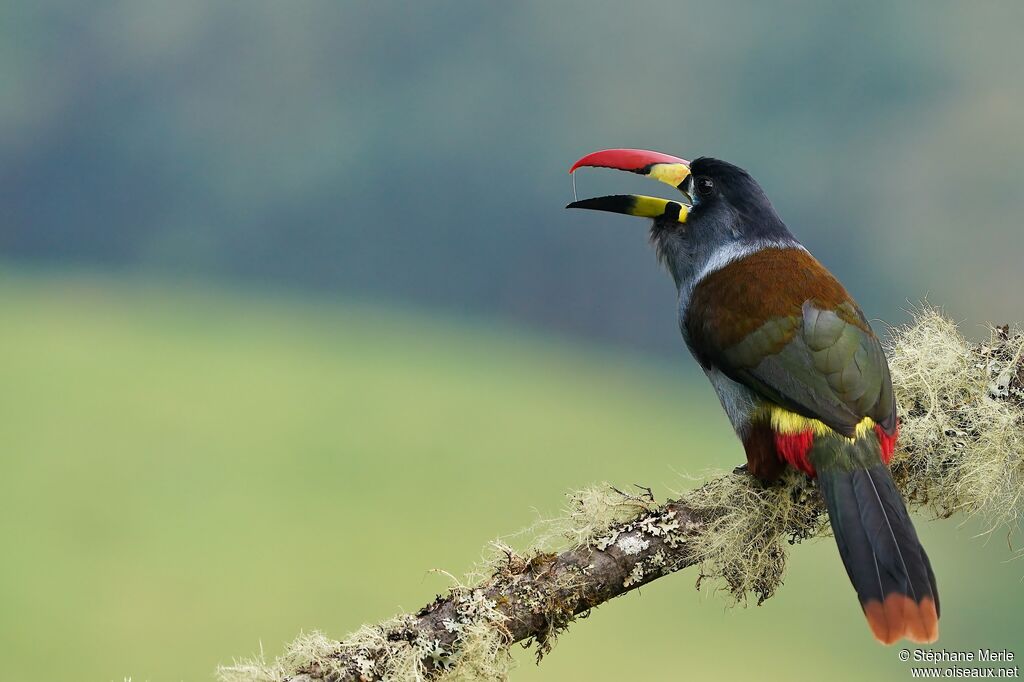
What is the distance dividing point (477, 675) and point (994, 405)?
4.75ft

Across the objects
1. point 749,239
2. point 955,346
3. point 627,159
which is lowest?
point 955,346

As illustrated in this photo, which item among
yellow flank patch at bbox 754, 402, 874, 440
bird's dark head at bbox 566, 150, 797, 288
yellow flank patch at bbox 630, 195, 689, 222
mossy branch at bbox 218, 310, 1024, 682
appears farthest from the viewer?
yellow flank patch at bbox 630, 195, 689, 222

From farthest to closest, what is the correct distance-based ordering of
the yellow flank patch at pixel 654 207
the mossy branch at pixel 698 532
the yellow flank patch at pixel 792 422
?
the yellow flank patch at pixel 654 207, the yellow flank patch at pixel 792 422, the mossy branch at pixel 698 532

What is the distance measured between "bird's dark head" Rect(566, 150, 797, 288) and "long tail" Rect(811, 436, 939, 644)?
2.32 feet

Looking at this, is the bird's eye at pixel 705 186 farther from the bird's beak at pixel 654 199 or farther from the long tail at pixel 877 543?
the long tail at pixel 877 543

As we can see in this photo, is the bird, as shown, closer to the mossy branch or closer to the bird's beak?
the bird's beak

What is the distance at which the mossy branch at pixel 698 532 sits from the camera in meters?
2.16

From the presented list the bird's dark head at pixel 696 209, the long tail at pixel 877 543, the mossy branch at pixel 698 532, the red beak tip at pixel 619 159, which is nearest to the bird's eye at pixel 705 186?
the bird's dark head at pixel 696 209

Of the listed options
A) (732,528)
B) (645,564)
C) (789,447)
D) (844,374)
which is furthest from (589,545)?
(844,374)

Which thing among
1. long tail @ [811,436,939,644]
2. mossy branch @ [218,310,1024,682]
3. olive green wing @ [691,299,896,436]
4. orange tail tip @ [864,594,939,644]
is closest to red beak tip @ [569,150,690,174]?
olive green wing @ [691,299,896,436]

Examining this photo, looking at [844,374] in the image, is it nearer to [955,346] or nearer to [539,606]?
[955,346]

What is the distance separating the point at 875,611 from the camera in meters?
2.19

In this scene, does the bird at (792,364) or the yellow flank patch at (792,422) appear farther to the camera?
the yellow flank patch at (792,422)

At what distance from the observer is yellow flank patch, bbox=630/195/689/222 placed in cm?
302
